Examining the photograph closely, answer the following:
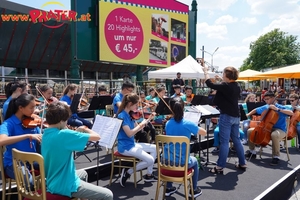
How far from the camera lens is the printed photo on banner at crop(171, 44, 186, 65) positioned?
1628 cm

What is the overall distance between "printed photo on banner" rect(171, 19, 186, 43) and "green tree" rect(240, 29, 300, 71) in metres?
28.1

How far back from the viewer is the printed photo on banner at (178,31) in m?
16.0

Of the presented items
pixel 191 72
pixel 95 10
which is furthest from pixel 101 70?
pixel 191 72

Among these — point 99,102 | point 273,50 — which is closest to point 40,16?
point 99,102

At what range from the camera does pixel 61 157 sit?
2328 mm

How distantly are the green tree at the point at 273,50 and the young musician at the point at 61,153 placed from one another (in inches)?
1664

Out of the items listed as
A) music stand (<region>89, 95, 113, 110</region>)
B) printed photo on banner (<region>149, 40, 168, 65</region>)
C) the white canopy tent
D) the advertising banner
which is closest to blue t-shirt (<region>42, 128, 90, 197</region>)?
music stand (<region>89, 95, 113, 110</region>)

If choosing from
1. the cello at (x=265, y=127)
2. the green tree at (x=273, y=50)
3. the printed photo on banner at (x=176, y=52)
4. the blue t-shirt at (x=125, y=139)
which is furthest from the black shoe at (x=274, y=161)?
the green tree at (x=273, y=50)

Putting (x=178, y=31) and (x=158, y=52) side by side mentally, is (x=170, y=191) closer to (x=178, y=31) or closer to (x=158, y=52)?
(x=158, y=52)

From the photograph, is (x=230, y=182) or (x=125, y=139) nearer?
(x=125, y=139)

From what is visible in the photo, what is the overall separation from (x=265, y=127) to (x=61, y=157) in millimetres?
4095

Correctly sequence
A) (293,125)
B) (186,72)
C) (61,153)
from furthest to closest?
(186,72), (293,125), (61,153)

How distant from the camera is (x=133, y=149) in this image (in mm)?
3852

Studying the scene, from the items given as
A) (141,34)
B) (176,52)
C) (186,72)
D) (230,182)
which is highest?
(141,34)
